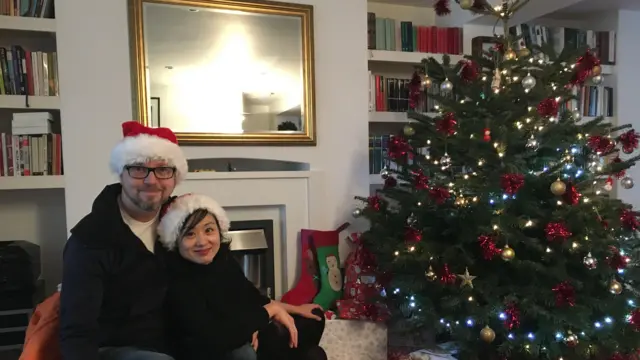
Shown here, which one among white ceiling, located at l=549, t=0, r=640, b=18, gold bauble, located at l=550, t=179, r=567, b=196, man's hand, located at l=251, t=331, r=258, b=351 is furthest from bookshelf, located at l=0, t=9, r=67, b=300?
white ceiling, located at l=549, t=0, r=640, b=18

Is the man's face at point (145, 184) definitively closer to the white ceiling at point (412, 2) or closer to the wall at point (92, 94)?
the wall at point (92, 94)

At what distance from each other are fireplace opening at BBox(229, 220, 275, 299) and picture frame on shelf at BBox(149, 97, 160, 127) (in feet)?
2.24

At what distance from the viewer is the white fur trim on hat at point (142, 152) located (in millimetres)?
1544

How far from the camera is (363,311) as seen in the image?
8.03 feet

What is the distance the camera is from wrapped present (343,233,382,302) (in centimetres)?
247

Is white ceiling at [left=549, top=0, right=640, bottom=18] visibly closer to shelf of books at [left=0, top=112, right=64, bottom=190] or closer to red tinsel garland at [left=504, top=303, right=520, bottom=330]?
red tinsel garland at [left=504, top=303, right=520, bottom=330]

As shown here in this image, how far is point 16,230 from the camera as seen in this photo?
2775mm

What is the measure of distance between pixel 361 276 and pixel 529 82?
126 centimetres

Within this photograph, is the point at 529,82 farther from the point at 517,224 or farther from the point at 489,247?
the point at 489,247

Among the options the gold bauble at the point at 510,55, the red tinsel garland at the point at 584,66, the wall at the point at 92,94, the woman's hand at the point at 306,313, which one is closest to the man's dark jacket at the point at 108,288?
the woman's hand at the point at 306,313

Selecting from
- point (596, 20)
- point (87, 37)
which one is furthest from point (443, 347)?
point (596, 20)

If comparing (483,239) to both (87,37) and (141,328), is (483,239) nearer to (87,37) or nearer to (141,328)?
(141,328)

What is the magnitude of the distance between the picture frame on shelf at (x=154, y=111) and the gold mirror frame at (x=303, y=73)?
0.02 metres

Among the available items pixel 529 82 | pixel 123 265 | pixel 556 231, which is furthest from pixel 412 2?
pixel 123 265
